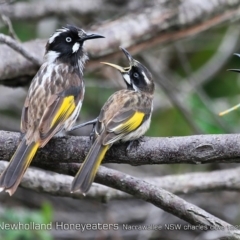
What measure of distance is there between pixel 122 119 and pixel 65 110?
1.34 feet

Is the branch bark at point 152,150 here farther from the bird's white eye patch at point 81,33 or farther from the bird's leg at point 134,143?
the bird's white eye patch at point 81,33

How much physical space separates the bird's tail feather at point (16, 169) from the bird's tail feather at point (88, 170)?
314 mm

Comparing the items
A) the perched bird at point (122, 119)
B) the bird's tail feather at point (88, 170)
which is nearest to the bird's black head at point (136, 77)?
the perched bird at point (122, 119)

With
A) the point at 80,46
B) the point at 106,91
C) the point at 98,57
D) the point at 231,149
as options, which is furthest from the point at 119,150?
the point at 106,91

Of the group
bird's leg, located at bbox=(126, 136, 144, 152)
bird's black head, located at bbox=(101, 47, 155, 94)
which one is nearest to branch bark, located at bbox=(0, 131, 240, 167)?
Result: bird's leg, located at bbox=(126, 136, 144, 152)

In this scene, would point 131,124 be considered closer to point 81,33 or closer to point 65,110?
point 65,110

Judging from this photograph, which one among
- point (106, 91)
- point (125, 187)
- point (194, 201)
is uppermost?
point (125, 187)

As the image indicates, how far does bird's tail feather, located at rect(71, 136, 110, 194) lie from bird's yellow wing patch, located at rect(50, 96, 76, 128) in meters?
0.46

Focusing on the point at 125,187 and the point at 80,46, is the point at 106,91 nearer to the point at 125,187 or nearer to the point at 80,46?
the point at 80,46

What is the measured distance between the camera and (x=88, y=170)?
161 inches

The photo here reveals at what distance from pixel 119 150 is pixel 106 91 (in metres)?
4.19

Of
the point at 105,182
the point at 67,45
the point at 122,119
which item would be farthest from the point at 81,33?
the point at 105,182

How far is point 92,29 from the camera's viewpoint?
6402mm

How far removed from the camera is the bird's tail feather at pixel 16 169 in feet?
13.3
